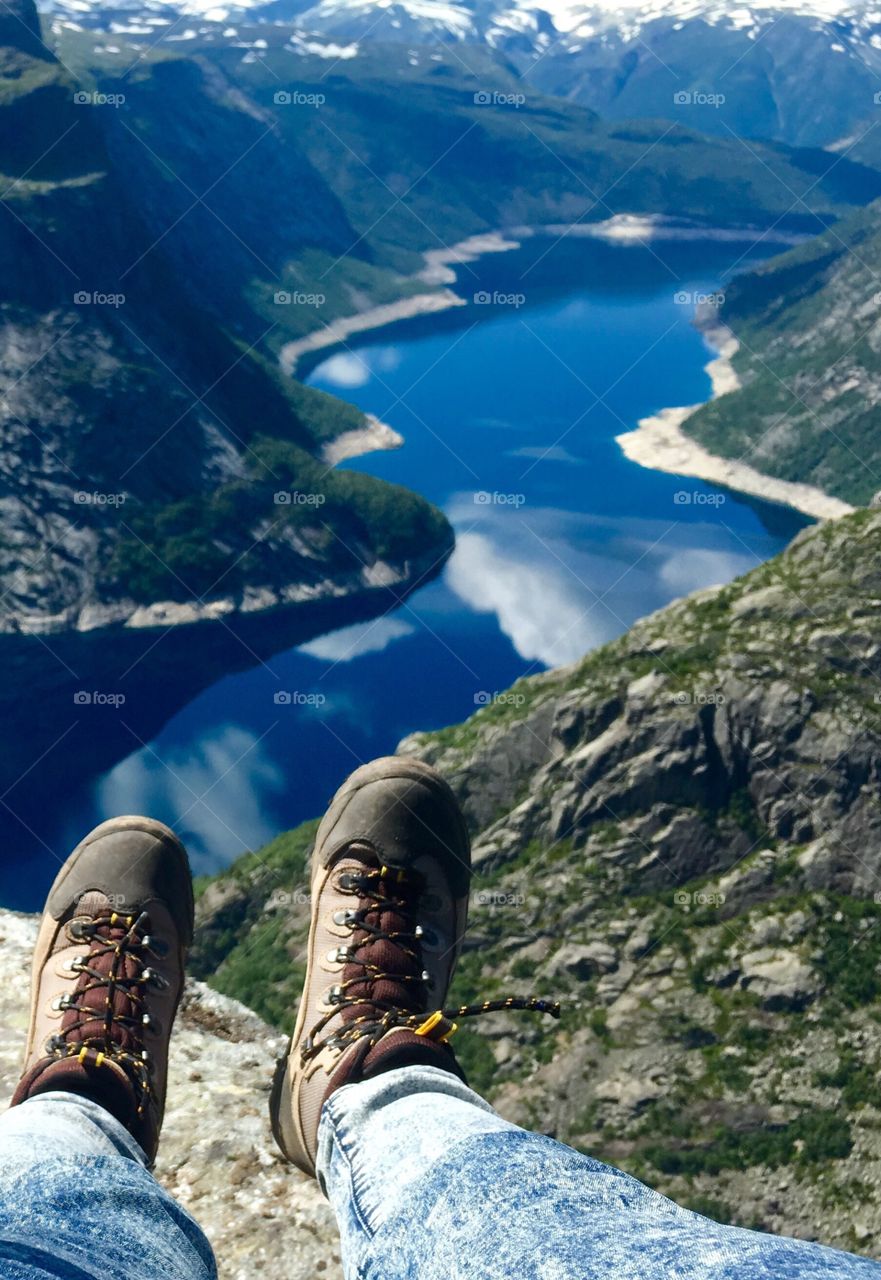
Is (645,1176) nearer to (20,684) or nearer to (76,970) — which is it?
(76,970)

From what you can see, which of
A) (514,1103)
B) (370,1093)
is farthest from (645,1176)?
(370,1093)

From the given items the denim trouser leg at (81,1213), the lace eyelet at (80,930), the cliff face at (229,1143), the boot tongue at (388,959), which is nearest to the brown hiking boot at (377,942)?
the boot tongue at (388,959)

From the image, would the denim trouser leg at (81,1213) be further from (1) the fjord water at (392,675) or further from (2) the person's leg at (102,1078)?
(1) the fjord water at (392,675)

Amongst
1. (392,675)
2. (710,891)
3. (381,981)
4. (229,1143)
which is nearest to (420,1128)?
(381,981)

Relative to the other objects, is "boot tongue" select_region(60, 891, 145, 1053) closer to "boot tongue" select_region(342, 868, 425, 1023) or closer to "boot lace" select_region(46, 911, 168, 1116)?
"boot lace" select_region(46, 911, 168, 1116)

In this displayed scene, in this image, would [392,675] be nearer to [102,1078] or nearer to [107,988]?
[107,988]

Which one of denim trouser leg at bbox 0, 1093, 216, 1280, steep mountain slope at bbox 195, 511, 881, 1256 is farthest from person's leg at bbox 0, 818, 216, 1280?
steep mountain slope at bbox 195, 511, 881, 1256

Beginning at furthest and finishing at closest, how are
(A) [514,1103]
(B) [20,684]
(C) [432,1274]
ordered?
1. (B) [20,684]
2. (A) [514,1103]
3. (C) [432,1274]
